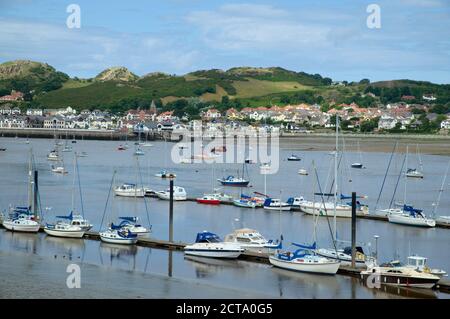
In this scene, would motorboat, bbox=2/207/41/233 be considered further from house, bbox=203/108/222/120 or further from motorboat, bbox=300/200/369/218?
house, bbox=203/108/222/120

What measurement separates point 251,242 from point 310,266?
306 centimetres

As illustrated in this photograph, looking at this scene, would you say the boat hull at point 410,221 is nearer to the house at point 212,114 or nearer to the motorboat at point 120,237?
the motorboat at point 120,237

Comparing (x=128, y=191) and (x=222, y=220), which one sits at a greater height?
(x=128, y=191)

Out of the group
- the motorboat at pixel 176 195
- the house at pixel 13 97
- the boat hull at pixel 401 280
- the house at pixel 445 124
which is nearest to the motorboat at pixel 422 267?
the boat hull at pixel 401 280

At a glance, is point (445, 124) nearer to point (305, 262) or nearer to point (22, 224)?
point (22, 224)

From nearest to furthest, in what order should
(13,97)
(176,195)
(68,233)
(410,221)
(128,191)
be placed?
(68,233) → (410,221) → (176,195) → (128,191) → (13,97)

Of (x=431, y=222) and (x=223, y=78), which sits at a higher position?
(x=223, y=78)

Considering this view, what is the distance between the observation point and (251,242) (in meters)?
19.5

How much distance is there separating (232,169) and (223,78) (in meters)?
102

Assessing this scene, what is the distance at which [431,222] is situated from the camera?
24516 mm

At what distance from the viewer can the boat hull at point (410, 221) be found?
24.5 metres

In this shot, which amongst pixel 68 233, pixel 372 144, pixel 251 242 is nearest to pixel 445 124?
pixel 372 144
